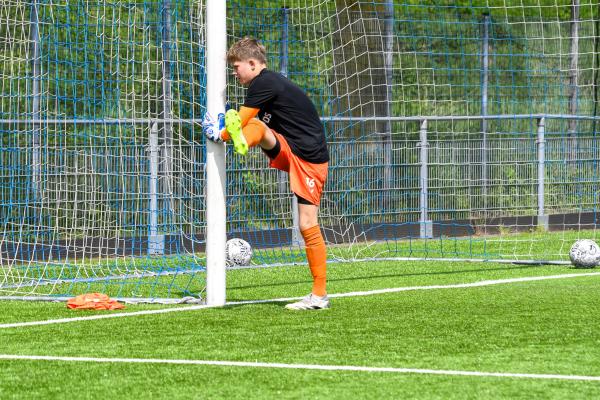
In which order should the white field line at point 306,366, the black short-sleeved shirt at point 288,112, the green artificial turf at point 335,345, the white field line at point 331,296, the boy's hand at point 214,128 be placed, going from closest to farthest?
the green artificial turf at point 335,345, the white field line at point 306,366, the white field line at point 331,296, the boy's hand at point 214,128, the black short-sleeved shirt at point 288,112

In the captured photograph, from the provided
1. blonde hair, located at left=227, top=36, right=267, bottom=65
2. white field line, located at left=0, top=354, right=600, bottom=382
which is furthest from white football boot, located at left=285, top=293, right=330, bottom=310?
white field line, located at left=0, top=354, right=600, bottom=382

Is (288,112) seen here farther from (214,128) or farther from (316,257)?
(316,257)

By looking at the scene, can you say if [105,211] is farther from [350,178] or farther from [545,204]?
[545,204]

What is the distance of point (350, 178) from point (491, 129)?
2933 mm

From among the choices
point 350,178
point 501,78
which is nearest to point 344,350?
point 350,178

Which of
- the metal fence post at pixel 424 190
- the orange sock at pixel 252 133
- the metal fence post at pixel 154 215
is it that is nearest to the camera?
the orange sock at pixel 252 133

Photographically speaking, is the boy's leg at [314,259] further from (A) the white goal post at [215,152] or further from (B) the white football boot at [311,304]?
(A) the white goal post at [215,152]

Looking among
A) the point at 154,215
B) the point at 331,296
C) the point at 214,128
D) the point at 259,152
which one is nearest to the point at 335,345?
the point at 214,128

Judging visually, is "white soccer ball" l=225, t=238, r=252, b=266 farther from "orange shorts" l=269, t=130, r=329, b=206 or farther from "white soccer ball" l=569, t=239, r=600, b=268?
"orange shorts" l=269, t=130, r=329, b=206

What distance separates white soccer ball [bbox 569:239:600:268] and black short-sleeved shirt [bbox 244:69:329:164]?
167 inches

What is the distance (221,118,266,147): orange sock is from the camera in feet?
29.3

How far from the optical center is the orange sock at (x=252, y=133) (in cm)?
892

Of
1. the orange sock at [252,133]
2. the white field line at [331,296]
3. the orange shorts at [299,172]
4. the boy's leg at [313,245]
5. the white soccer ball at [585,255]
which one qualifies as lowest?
the white field line at [331,296]

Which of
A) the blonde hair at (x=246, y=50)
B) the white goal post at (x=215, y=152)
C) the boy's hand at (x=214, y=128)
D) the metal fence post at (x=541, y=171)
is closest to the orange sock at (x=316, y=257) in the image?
the white goal post at (x=215, y=152)
